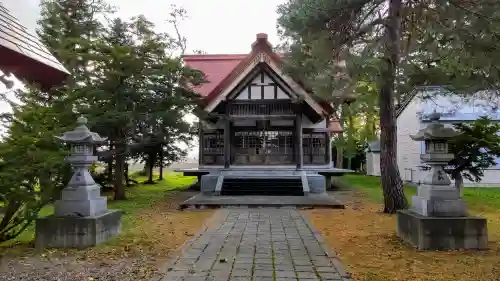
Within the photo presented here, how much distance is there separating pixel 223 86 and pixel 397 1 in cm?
905

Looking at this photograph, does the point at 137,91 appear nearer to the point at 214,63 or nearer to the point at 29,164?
the point at 29,164

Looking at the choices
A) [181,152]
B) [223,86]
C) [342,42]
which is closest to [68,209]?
[342,42]

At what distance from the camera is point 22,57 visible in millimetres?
Result: 2715

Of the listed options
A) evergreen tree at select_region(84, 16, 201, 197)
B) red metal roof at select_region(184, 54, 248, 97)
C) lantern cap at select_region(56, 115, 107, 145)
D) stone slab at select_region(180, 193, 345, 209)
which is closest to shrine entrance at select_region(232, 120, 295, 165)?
red metal roof at select_region(184, 54, 248, 97)

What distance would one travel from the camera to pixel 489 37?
7637 millimetres

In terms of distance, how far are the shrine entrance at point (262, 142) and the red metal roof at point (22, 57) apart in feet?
53.3

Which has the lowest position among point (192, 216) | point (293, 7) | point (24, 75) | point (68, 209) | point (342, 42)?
point (192, 216)

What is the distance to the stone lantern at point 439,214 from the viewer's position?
6.85m

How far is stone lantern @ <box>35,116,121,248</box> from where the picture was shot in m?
6.96

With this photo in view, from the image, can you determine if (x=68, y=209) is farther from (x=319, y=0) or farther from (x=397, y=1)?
(x=397, y=1)

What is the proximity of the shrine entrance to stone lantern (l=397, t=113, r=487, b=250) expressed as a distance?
12.1 metres

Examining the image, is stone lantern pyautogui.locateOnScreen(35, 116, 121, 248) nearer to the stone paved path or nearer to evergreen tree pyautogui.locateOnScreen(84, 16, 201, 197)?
the stone paved path

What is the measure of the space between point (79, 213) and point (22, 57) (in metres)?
5.12

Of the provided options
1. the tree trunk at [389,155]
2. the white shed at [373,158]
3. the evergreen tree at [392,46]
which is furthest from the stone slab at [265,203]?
the white shed at [373,158]
